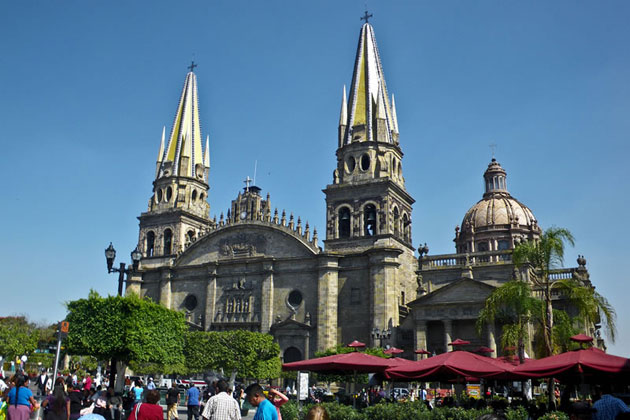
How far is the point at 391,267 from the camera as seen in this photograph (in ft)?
145

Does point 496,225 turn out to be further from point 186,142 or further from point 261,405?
point 261,405

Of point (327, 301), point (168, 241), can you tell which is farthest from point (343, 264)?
point (168, 241)

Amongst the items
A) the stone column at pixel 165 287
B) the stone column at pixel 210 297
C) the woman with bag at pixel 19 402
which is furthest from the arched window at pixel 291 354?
the woman with bag at pixel 19 402

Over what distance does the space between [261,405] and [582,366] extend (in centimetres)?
1077

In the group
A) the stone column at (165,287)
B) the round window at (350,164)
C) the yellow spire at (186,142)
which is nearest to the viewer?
the round window at (350,164)

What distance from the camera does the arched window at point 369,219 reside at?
47719 millimetres

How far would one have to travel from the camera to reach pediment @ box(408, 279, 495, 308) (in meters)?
40.4

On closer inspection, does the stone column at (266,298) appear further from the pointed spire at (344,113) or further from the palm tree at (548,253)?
the palm tree at (548,253)

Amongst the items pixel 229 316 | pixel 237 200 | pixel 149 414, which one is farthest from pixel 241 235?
pixel 149 414

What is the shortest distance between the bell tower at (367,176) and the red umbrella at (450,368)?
2622 cm

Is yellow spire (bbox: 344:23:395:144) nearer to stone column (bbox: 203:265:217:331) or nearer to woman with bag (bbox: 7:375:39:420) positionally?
stone column (bbox: 203:265:217:331)

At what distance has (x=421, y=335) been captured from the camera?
41.8 metres

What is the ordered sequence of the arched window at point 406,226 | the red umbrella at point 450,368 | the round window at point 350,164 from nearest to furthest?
the red umbrella at point 450,368
the round window at point 350,164
the arched window at point 406,226

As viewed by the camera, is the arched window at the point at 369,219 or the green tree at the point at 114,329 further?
the arched window at the point at 369,219
